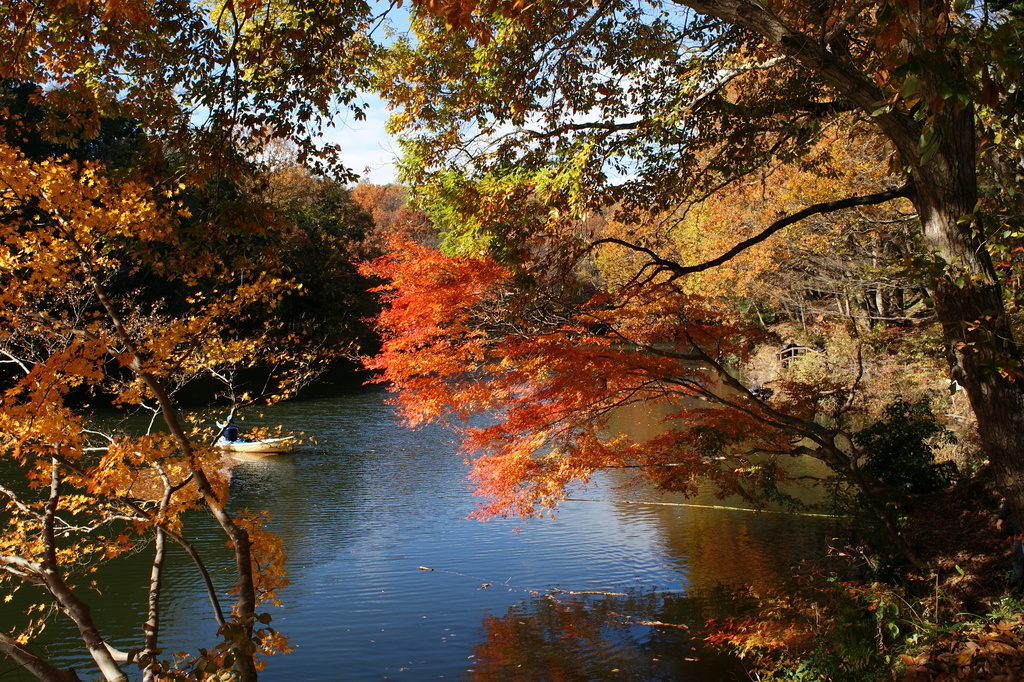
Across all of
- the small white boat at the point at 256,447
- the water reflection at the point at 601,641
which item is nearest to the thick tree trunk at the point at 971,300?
the water reflection at the point at 601,641

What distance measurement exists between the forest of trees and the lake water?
0.62m

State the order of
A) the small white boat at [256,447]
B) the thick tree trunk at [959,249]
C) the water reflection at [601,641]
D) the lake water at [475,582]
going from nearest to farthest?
the thick tree trunk at [959,249] < the water reflection at [601,641] < the lake water at [475,582] < the small white boat at [256,447]

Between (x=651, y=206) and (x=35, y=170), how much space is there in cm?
496

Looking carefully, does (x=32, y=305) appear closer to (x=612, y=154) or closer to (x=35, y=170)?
(x=35, y=170)

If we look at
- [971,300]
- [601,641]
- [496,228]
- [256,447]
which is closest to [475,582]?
[601,641]

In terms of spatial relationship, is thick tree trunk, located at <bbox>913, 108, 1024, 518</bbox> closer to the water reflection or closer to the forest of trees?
the forest of trees

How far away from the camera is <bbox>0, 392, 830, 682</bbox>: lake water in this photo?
667 cm

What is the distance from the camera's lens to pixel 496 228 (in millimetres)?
4898

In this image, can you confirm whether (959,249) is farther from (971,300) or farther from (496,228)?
(496,228)

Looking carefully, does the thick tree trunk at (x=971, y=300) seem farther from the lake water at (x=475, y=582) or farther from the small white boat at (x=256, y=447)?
the small white boat at (x=256, y=447)

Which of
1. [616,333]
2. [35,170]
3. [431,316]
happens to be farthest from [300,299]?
[35,170]

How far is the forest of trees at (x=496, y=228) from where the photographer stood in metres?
3.64

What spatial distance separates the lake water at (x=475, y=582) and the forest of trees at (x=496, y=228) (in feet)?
2.05

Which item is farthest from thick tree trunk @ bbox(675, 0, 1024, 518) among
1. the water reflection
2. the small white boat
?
the small white boat
